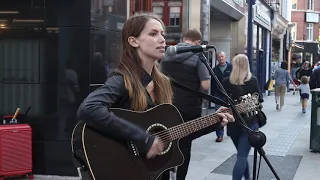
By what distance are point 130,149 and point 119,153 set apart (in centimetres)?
6

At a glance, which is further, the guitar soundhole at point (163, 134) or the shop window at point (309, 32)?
the shop window at point (309, 32)

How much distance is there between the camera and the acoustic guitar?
2287 millimetres

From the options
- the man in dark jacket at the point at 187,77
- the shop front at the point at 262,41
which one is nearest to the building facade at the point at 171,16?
the man in dark jacket at the point at 187,77

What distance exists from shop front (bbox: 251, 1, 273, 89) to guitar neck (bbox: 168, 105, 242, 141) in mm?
16290

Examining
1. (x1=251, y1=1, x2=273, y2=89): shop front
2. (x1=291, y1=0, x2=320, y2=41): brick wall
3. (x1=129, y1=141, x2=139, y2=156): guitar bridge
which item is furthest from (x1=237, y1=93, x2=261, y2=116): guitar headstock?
(x1=291, y1=0, x2=320, y2=41): brick wall

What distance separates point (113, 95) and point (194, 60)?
98.3 inches

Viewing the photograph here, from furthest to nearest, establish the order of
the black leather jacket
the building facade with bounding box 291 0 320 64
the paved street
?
the building facade with bounding box 291 0 320 64, the paved street, the black leather jacket

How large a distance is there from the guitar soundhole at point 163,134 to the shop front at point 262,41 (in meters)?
16.7

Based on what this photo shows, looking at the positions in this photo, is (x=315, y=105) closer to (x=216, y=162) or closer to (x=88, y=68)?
(x=216, y=162)

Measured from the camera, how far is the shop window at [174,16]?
1112 centimetres

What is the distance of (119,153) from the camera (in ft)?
7.68

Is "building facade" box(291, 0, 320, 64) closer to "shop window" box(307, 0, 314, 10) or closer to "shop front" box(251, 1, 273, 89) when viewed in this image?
"shop window" box(307, 0, 314, 10)

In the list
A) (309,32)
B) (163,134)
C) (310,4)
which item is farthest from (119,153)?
(310,4)

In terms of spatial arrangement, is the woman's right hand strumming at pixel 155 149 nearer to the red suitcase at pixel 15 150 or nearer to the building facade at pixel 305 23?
the red suitcase at pixel 15 150
